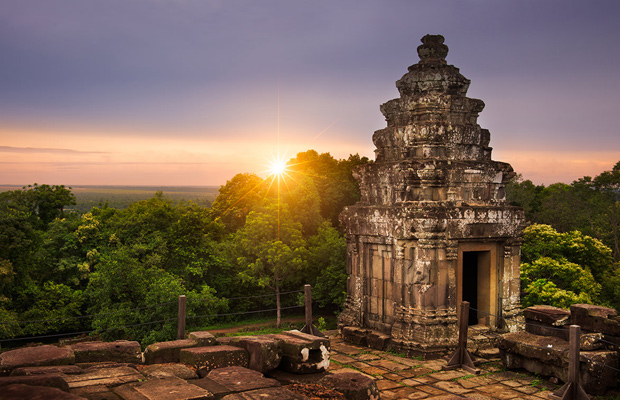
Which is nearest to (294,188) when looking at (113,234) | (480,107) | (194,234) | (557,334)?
(194,234)

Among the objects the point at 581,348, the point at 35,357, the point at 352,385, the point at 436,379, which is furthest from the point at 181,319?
the point at 581,348

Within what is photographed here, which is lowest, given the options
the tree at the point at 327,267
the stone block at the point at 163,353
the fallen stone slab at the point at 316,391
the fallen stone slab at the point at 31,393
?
the tree at the point at 327,267

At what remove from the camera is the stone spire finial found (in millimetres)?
11047

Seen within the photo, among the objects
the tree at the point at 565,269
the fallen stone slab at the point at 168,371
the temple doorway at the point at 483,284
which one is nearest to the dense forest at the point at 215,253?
the tree at the point at 565,269

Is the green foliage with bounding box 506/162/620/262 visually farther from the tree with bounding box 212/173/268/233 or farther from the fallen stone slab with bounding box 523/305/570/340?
→ the fallen stone slab with bounding box 523/305/570/340

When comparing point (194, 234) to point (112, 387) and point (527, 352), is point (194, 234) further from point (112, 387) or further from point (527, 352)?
point (112, 387)

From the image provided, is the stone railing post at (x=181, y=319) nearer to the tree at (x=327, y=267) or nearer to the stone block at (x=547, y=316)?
the stone block at (x=547, y=316)

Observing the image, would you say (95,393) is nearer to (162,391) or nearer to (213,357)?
(162,391)

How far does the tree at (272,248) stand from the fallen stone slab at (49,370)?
64.5 ft

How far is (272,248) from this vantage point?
25094 mm

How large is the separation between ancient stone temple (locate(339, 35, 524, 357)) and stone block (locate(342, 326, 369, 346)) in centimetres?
5

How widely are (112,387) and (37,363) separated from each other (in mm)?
969

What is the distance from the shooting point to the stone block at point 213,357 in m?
5.59

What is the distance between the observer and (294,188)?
1228 inches
